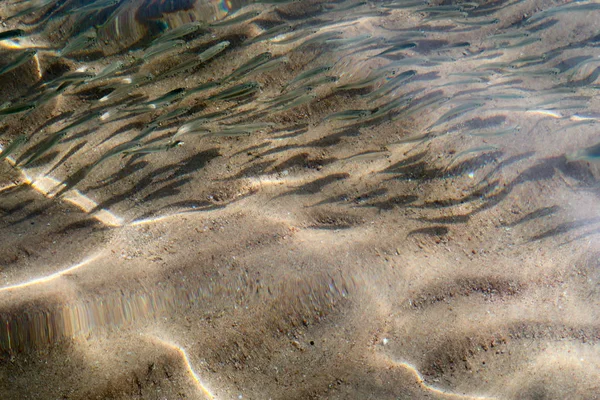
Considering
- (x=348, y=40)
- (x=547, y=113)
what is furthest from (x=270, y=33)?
(x=547, y=113)

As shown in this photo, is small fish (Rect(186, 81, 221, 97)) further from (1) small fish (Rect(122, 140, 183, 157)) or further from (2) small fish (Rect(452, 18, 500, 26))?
(2) small fish (Rect(452, 18, 500, 26))

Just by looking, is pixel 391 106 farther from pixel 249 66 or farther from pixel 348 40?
pixel 249 66

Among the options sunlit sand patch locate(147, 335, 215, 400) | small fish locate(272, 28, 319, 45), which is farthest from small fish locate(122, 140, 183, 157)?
small fish locate(272, 28, 319, 45)

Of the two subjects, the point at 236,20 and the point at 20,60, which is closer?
the point at 20,60

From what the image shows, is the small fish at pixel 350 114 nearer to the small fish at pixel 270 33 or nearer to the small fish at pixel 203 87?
the small fish at pixel 203 87

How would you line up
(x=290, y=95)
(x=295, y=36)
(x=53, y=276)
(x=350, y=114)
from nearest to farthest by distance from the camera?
(x=53, y=276)
(x=350, y=114)
(x=290, y=95)
(x=295, y=36)

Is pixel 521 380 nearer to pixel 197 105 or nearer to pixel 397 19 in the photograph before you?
pixel 197 105

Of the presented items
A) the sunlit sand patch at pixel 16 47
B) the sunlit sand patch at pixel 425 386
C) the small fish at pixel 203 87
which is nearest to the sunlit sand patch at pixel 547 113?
the sunlit sand patch at pixel 425 386

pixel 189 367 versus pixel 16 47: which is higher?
pixel 16 47
